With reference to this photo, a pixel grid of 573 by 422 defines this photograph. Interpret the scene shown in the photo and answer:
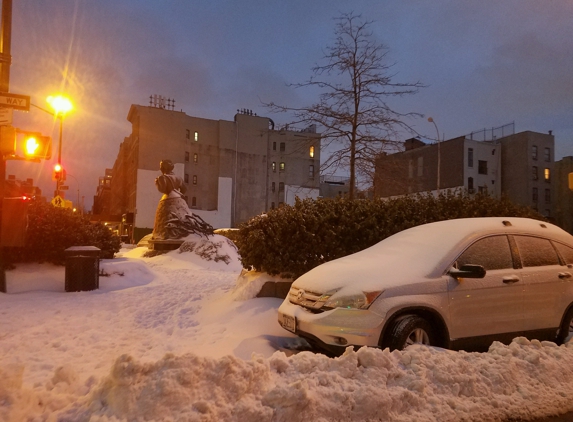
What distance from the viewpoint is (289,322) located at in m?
5.41

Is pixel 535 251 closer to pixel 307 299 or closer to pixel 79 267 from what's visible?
pixel 307 299

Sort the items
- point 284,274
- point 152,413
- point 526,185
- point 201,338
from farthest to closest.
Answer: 1. point 526,185
2. point 284,274
3. point 201,338
4. point 152,413

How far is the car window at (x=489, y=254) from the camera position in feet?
18.0

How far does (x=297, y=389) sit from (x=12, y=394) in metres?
2.03

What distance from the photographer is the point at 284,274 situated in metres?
7.75

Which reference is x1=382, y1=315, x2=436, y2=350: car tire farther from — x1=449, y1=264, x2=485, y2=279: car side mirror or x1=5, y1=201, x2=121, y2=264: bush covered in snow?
x1=5, y1=201, x2=121, y2=264: bush covered in snow

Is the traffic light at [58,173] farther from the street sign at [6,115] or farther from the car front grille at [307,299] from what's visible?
the car front grille at [307,299]

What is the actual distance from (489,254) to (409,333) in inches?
63.4

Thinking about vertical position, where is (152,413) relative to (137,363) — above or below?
below

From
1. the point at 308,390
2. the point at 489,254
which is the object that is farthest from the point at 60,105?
the point at 308,390

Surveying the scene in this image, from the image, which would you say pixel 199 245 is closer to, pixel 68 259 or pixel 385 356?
pixel 68 259

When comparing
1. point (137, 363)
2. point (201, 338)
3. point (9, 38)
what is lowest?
point (201, 338)

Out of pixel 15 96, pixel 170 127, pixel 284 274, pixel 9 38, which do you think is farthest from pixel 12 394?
pixel 170 127

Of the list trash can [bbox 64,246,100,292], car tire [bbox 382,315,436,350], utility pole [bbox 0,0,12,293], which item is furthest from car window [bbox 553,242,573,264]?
utility pole [bbox 0,0,12,293]
